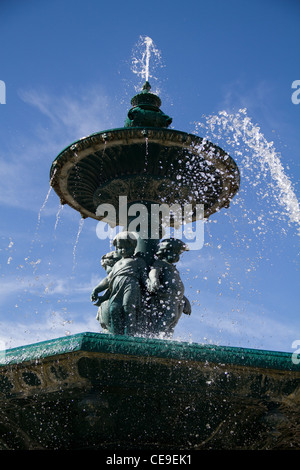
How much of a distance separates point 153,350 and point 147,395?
42cm

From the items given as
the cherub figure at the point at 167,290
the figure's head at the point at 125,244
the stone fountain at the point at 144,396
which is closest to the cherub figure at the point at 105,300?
the figure's head at the point at 125,244

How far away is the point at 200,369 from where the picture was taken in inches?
174

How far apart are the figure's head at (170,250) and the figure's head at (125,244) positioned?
34 centimetres

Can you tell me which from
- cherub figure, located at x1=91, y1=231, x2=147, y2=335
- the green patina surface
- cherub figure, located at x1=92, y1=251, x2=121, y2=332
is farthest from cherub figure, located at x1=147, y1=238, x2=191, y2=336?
the green patina surface

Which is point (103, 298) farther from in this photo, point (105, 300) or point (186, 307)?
point (186, 307)

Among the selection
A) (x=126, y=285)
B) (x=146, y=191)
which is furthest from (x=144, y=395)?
(x=146, y=191)

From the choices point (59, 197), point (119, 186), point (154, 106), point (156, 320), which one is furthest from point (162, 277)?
point (154, 106)

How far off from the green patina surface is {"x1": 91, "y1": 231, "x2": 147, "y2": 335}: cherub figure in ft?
6.31

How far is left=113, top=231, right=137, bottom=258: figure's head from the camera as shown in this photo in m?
6.92

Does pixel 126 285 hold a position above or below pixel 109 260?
below

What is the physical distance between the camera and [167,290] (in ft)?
22.0

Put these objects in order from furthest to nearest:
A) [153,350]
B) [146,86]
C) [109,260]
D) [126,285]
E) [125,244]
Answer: [146,86]
[109,260]
[125,244]
[126,285]
[153,350]

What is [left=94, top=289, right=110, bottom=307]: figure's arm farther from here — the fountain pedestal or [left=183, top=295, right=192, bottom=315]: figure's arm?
the fountain pedestal

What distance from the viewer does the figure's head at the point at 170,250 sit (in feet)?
23.0
